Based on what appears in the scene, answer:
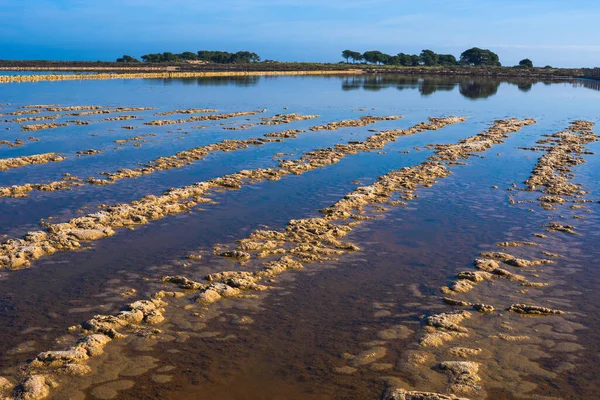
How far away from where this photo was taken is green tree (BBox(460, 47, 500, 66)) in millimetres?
163625

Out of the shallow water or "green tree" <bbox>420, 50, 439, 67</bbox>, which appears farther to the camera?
"green tree" <bbox>420, 50, 439, 67</bbox>

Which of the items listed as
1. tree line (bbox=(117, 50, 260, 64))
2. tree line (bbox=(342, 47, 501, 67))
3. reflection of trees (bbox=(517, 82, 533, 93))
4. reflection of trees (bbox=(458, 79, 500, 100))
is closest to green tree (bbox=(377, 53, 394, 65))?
tree line (bbox=(342, 47, 501, 67))

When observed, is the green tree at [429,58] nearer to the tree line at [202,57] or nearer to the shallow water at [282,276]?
the tree line at [202,57]

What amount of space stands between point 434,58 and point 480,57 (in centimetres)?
1377

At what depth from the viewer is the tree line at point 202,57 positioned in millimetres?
153075

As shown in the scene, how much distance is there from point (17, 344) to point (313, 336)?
4161 mm

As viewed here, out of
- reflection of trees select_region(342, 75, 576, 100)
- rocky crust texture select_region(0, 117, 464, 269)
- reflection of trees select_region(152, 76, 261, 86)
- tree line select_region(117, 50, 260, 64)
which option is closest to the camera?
rocky crust texture select_region(0, 117, 464, 269)

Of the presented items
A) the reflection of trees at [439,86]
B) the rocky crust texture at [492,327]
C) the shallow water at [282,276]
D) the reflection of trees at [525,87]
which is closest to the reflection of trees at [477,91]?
the reflection of trees at [439,86]

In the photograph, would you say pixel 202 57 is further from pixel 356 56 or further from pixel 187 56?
pixel 356 56

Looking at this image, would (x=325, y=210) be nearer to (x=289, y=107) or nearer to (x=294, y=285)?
(x=294, y=285)

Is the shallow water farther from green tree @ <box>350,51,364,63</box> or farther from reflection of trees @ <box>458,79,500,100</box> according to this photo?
green tree @ <box>350,51,364,63</box>

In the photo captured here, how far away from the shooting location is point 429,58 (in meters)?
164

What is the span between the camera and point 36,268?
1035cm

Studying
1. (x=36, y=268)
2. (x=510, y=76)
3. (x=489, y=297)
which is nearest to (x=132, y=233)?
(x=36, y=268)
